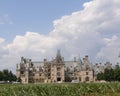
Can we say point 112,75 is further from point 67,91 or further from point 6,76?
point 67,91

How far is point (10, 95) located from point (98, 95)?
17.4 feet

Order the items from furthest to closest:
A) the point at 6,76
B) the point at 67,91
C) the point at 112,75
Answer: the point at 6,76 → the point at 112,75 → the point at 67,91

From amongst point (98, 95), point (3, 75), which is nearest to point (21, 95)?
point (98, 95)

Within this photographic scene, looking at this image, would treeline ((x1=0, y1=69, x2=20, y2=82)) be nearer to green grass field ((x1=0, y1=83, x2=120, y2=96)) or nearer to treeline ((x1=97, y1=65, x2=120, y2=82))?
treeline ((x1=97, y1=65, x2=120, y2=82))

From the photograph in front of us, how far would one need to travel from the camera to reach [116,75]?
148125 mm

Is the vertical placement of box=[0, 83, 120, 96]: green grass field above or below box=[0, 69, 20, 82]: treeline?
below

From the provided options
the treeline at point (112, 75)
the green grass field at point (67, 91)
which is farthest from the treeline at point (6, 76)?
the green grass field at point (67, 91)

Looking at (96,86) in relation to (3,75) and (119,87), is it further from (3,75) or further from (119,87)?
(3,75)

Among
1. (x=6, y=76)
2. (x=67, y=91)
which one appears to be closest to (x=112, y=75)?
(x=6, y=76)

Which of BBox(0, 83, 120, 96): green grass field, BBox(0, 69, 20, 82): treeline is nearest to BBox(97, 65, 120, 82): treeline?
BBox(0, 69, 20, 82): treeline

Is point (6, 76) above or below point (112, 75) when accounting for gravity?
above

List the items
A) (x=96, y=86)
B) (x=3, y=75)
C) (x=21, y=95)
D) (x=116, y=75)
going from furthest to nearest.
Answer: (x=3, y=75) → (x=116, y=75) → (x=96, y=86) → (x=21, y=95)

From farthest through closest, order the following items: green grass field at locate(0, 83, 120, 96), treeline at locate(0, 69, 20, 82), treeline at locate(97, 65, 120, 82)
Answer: treeline at locate(0, 69, 20, 82), treeline at locate(97, 65, 120, 82), green grass field at locate(0, 83, 120, 96)

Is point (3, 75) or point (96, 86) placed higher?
point (3, 75)
